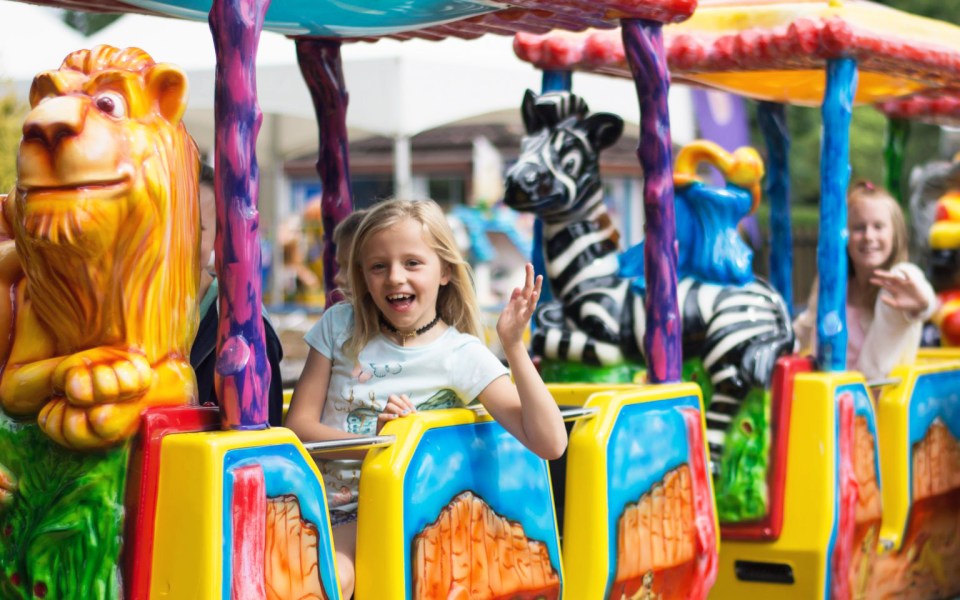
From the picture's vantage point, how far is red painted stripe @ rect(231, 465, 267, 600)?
2.75 m

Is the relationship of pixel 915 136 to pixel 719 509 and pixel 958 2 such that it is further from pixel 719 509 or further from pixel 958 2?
pixel 719 509

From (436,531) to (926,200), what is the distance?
16.5 feet

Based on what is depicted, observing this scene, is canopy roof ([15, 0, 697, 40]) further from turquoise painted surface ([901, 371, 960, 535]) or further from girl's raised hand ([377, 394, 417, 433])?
turquoise painted surface ([901, 371, 960, 535])

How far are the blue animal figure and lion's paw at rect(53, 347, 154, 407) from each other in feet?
8.05

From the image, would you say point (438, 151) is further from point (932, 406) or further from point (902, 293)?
point (902, 293)

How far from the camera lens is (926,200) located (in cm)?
745

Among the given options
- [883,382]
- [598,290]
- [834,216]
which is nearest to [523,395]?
[598,290]

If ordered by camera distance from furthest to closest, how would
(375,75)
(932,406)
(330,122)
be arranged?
1. (375,75)
2. (932,406)
3. (330,122)

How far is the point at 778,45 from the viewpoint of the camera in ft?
16.2

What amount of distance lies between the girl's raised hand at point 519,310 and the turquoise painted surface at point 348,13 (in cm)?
93

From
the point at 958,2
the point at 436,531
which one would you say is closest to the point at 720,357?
the point at 436,531

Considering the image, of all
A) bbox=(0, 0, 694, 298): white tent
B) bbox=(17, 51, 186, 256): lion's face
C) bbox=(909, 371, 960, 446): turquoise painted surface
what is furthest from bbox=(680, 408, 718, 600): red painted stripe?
bbox=(0, 0, 694, 298): white tent

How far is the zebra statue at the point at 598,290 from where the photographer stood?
4.87 meters

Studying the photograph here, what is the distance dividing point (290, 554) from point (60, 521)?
47 cm
